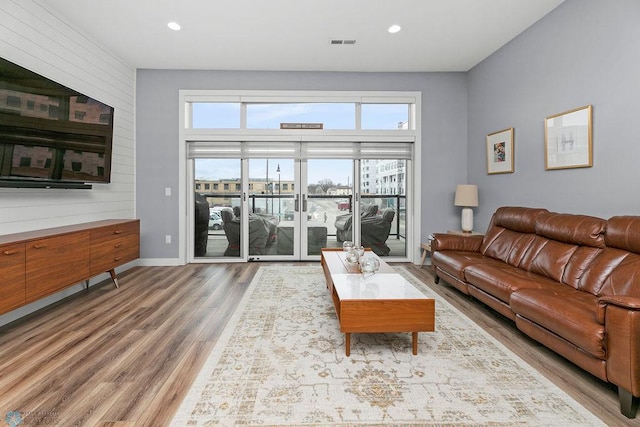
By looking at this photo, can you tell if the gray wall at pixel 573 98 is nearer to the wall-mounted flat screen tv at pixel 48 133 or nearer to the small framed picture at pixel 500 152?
the small framed picture at pixel 500 152

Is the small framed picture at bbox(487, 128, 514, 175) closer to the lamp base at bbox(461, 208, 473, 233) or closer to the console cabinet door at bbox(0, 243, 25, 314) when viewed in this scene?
the lamp base at bbox(461, 208, 473, 233)

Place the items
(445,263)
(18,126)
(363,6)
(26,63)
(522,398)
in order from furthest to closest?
(445,263) < (363,6) < (26,63) < (18,126) < (522,398)

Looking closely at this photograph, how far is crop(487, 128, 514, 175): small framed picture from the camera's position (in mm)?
3883

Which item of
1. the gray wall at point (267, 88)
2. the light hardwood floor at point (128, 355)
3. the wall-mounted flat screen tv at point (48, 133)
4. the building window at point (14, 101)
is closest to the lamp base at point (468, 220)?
the gray wall at point (267, 88)

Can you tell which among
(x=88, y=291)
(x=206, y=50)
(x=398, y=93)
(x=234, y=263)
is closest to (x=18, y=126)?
(x=88, y=291)

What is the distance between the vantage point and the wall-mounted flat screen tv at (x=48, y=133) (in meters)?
2.45

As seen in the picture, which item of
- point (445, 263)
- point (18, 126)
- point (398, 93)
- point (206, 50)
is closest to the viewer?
point (18, 126)

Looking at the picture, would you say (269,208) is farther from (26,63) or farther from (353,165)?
(26,63)

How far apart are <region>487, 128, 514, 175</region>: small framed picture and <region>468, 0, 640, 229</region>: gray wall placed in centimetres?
9

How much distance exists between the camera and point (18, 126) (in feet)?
8.22

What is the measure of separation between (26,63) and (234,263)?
3302 mm

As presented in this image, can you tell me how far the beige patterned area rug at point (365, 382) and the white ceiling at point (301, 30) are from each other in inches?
123

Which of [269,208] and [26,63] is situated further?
[269,208]

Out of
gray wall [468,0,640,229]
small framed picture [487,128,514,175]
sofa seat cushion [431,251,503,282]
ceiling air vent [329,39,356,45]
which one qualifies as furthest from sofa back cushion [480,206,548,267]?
ceiling air vent [329,39,356,45]
